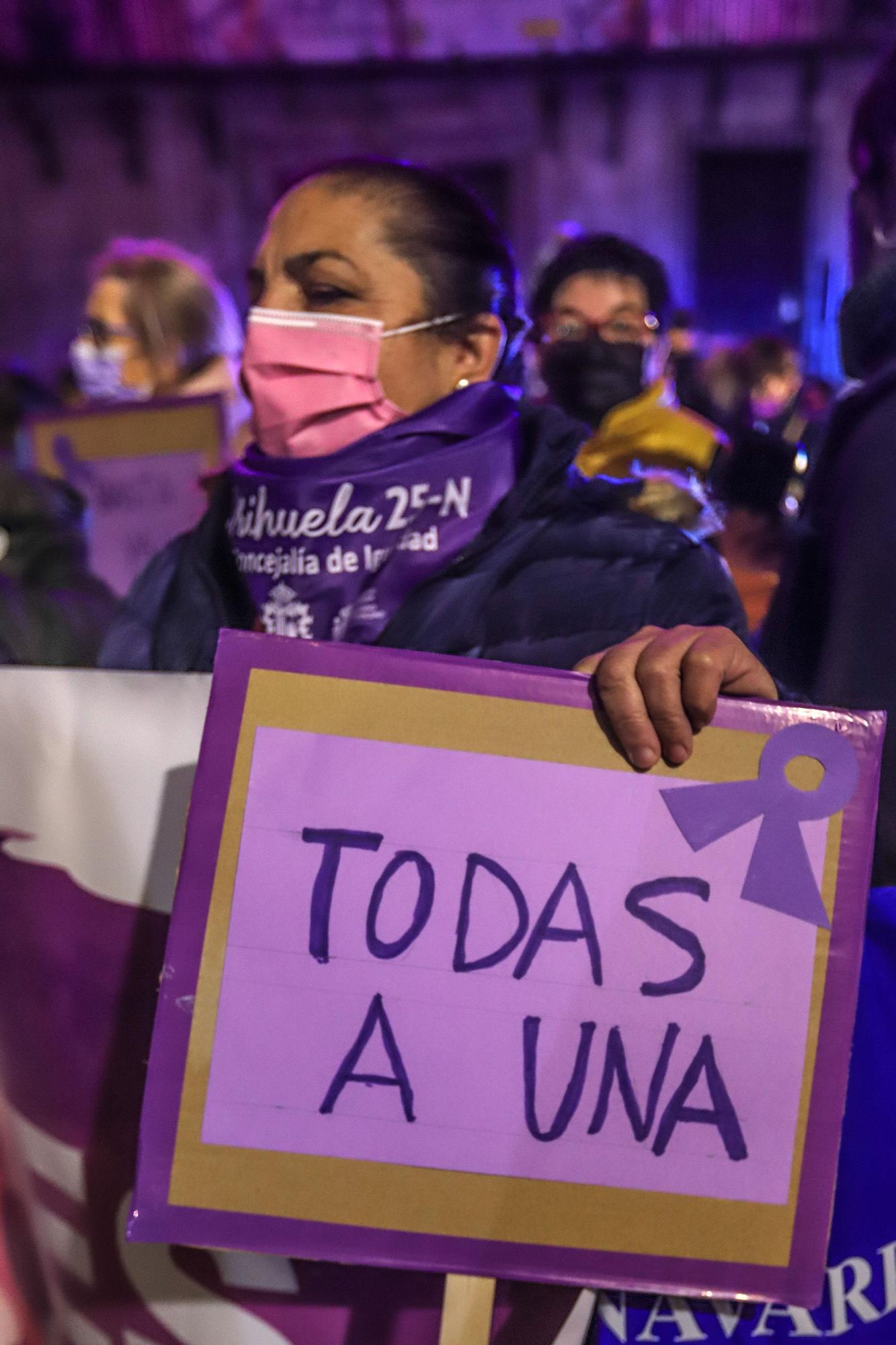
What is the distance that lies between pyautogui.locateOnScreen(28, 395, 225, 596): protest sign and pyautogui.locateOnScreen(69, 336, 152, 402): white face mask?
917mm

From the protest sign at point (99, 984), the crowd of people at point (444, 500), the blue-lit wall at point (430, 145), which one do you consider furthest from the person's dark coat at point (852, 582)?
the blue-lit wall at point (430, 145)

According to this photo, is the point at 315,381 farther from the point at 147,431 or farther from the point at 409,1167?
the point at 147,431

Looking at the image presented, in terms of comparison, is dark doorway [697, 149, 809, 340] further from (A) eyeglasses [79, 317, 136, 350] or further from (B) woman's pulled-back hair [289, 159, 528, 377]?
(B) woman's pulled-back hair [289, 159, 528, 377]

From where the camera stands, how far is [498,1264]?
3.17 ft

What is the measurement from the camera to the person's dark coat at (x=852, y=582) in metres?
1.37

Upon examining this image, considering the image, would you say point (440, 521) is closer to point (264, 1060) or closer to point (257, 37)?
point (264, 1060)

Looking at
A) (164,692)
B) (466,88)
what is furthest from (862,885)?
(466,88)

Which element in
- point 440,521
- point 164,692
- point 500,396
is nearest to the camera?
point 164,692

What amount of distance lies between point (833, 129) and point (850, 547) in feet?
47.5

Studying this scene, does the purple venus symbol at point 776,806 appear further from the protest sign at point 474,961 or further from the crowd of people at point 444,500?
the crowd of people at point 444,500

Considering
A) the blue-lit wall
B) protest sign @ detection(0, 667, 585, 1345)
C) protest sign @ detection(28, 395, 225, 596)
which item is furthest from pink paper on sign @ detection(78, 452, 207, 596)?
the blue-lit wall

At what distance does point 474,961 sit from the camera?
96 centimetres

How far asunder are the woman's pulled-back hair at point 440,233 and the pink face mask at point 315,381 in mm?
37

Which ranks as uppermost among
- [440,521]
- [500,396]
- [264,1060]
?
[500,396]
